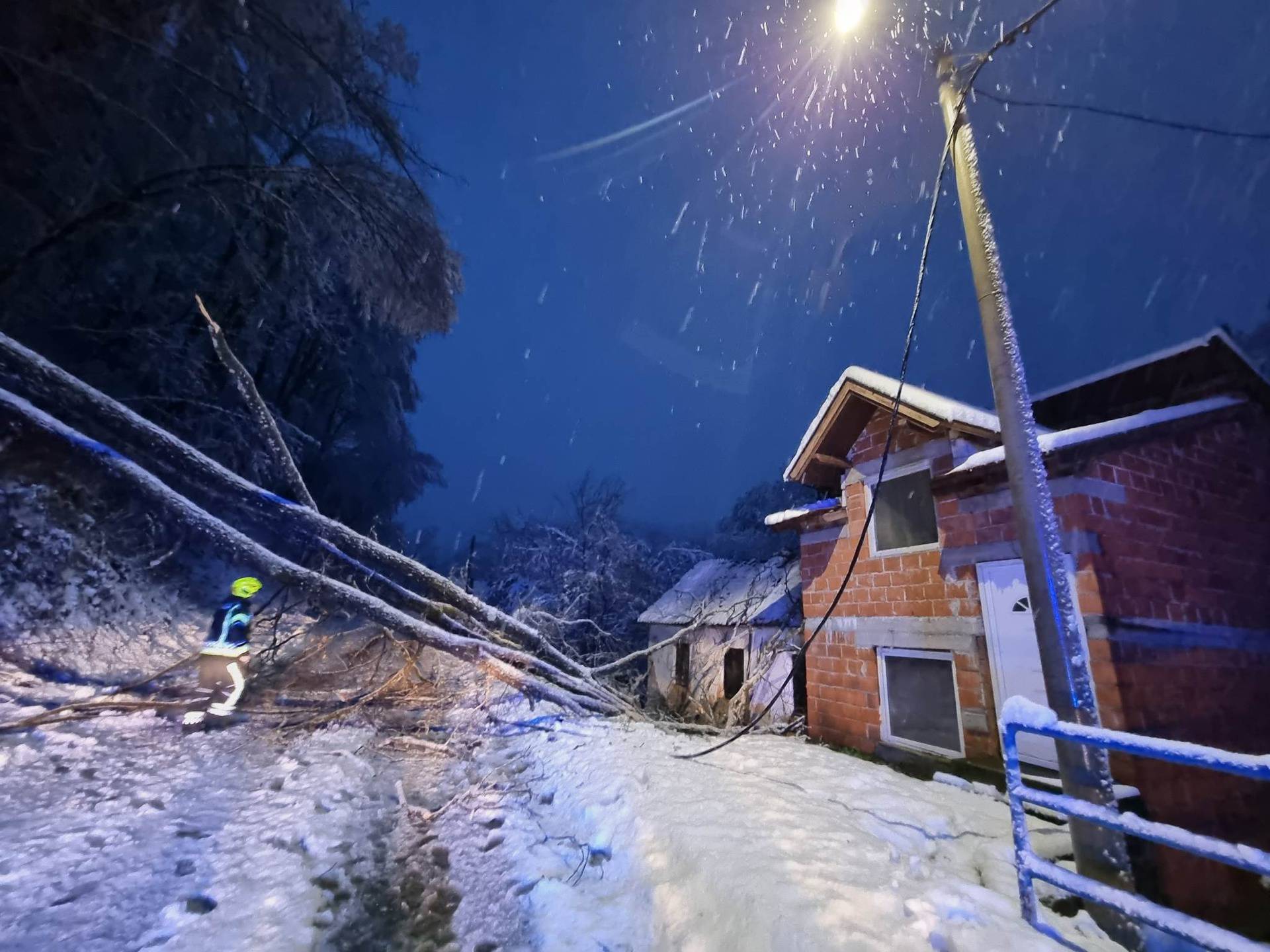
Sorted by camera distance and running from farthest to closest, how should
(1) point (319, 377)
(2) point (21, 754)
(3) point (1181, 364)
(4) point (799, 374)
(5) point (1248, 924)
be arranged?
(4) point (799, 374), (1) point (319, 377), (3) point (1181, 364), (5) point (1248, 924), (2) point (21, 754)

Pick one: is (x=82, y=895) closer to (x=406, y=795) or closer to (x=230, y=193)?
(x=406, y=795)

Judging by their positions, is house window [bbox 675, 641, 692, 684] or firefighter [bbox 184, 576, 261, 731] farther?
house window [bbox 675, 641, 692, 684]

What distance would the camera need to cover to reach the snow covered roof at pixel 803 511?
7828mm

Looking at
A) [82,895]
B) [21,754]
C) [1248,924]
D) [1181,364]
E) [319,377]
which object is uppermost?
[319,377]

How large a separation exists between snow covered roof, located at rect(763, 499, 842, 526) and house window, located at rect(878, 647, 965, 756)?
2.18m

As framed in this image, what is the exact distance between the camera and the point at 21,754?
3.57 m

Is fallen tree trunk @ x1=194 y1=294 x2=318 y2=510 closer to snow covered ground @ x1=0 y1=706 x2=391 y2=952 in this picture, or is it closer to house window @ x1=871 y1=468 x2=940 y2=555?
snow covered ground @ x1=0 y1=706 x2=391 y2=952

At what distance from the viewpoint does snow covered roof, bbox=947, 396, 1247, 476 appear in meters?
5.00

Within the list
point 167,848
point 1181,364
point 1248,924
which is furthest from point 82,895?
point 1181,364

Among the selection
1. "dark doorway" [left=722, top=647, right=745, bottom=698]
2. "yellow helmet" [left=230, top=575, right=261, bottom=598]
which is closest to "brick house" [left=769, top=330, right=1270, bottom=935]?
"dark doorway" [left=722, top=647, right=745, bottom=698]

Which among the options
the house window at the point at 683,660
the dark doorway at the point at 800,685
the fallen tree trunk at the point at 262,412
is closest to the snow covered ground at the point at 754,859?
the dark doorway at the point at 800,685

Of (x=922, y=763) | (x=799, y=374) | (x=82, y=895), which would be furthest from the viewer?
(x=799, y=374)

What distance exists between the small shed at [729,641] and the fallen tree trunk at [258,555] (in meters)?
3.19

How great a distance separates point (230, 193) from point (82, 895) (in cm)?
891
